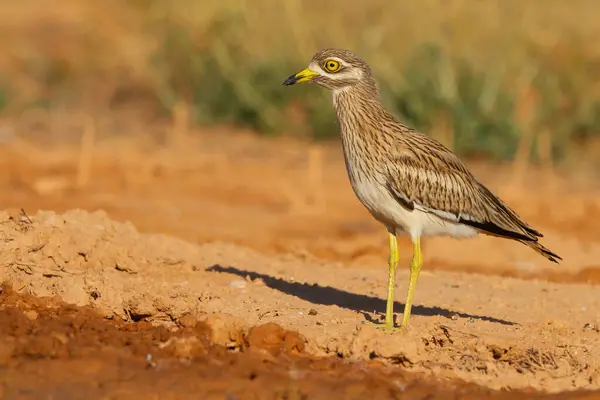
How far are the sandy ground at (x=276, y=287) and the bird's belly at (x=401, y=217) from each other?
52 centimetres

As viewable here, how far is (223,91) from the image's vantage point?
55.7ft

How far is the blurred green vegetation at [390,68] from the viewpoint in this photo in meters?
15.1

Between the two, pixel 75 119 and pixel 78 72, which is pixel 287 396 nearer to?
pixel 75 119

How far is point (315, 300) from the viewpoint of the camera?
766 cm

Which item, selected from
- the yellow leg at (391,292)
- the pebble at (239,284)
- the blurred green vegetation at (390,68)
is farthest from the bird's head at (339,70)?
the blurred green vegetation at (390,68)

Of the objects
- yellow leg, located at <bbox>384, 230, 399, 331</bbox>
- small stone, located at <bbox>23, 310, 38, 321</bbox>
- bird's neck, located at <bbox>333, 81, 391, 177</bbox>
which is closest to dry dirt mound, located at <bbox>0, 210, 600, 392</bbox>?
yellow leg, located at <bbox>384, 230, 399, 331</bbox>

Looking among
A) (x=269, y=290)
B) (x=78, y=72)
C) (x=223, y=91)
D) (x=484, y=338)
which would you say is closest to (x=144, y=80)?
(x=78, y=72)

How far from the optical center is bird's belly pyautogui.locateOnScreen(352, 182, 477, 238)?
6828mm

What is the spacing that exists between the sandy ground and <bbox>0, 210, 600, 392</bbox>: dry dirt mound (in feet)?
0.04

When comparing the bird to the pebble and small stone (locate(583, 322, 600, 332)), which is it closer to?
small stone (locate(583, 322, 600, 332))

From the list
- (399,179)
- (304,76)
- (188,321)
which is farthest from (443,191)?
(188,321)

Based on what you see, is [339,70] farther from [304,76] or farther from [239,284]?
[239,284]

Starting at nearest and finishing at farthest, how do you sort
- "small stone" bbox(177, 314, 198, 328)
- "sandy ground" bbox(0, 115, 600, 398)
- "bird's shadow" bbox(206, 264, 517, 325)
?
"sandy ground" bbox(0, 115, 600, 398)
"small stone" bbox(177, 314, 198, 328)
"bird's shadow" bbox(206, 264, 517, 325)

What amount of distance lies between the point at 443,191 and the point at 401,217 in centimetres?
39
